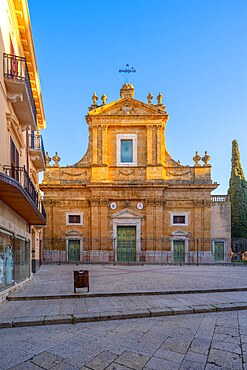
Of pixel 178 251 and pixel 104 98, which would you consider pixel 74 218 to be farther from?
pixel 104 98

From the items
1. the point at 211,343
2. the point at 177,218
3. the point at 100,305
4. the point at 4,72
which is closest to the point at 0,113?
the point at 4,72

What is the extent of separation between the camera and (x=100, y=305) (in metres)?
8.94

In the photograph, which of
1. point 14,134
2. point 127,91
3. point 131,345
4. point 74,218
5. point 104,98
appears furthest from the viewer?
point 127,91

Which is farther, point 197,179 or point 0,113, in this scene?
point 197,179

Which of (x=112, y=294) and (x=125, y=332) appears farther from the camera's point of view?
(x=112, y=294)

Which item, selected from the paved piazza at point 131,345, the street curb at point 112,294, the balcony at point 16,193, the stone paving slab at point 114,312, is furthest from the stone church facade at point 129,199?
the paved piazza at point 131,345

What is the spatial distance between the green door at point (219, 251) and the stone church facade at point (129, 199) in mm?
80

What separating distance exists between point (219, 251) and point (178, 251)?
3.53 m

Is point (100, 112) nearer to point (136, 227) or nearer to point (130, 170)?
point (130, 170)

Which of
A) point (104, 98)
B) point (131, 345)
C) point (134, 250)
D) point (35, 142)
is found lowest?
point (134, 250)

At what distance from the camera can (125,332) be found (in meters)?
6.57

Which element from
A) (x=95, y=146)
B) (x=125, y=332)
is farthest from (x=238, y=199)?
(x=125, y=332)

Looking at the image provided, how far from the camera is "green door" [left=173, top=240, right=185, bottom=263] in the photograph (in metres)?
29.3

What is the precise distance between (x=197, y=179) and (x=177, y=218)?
3.70 m
